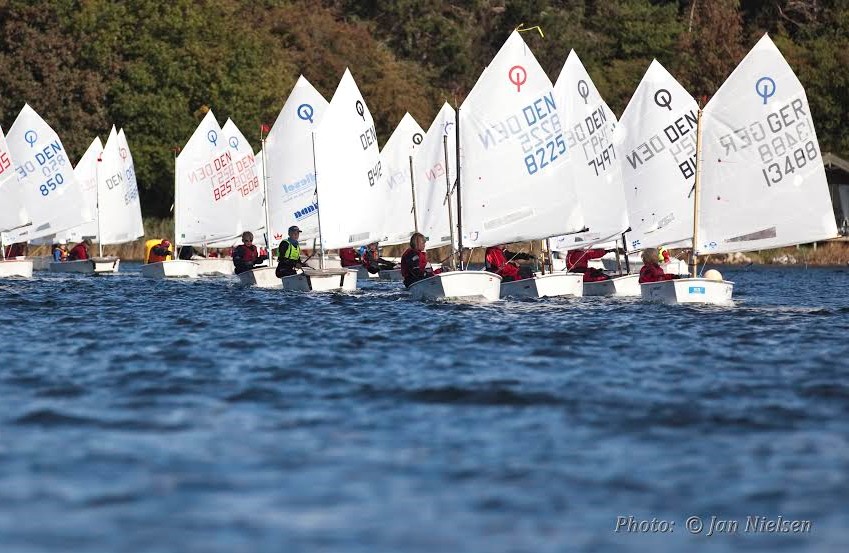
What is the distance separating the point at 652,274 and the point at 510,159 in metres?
3.76

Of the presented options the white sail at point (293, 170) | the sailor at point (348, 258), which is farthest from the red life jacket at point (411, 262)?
the sailor at point (348, 258)

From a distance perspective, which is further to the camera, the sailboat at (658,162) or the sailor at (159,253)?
the sailor at (159,253)

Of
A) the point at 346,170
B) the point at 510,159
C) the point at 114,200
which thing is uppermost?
the point at 114,200

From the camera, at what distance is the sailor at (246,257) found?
35562 millimetres

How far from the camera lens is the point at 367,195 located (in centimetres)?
3603

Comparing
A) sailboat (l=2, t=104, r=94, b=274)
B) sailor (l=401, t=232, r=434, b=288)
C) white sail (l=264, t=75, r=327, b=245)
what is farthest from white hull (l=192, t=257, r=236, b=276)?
sailor (l=401, t=232, r=434, b=288)

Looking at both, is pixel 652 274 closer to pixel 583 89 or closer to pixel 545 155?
pixel 545 155

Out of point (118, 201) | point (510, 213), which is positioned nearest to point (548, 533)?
point (510, 213)

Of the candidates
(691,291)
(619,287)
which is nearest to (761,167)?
(691,291)

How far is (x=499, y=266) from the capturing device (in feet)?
97.6

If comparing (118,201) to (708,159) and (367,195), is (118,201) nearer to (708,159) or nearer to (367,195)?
(367,195)

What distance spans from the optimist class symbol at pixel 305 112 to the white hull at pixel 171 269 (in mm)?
6414

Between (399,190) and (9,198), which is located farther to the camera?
(399,190)

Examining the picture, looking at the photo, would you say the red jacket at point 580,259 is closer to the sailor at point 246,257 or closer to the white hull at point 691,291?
the white hull at point 691,291
